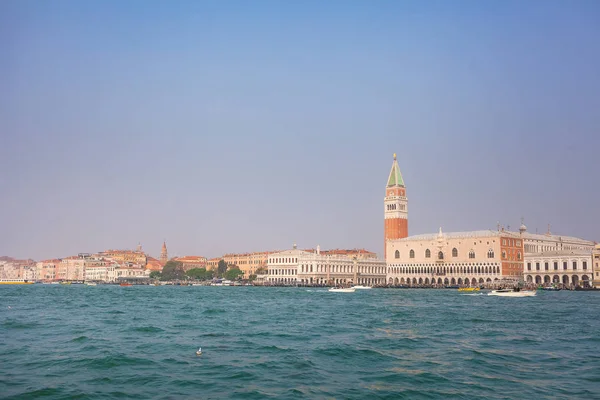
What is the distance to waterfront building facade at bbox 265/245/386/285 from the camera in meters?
121

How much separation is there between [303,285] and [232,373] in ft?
332

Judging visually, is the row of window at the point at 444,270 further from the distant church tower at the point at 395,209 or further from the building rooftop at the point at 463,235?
the distant church tower at the point at 395,209

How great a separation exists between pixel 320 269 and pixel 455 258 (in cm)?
2878

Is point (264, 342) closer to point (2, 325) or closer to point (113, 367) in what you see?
point (113, 367)

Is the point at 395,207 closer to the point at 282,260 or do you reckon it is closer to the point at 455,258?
the point at 455,258

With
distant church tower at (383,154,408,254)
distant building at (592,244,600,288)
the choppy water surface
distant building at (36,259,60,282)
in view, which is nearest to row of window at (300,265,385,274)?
distant church tower at (383,154,408,254)

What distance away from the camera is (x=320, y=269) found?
121m

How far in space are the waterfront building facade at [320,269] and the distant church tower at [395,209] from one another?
30.1ft

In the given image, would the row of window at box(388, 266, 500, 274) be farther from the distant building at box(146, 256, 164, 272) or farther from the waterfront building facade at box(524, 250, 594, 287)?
the distant building at box(146, 256, 164, 272)

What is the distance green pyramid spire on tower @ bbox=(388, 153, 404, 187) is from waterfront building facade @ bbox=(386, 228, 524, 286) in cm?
1552

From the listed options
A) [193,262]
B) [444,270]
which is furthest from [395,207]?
[193,262]

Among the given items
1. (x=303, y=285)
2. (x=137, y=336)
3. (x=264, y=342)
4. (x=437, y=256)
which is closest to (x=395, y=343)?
(x=264, y=342)

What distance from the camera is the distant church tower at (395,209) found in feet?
396

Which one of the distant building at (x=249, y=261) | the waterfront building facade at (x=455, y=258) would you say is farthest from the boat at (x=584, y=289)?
the distant building at (x=249, y=261)
